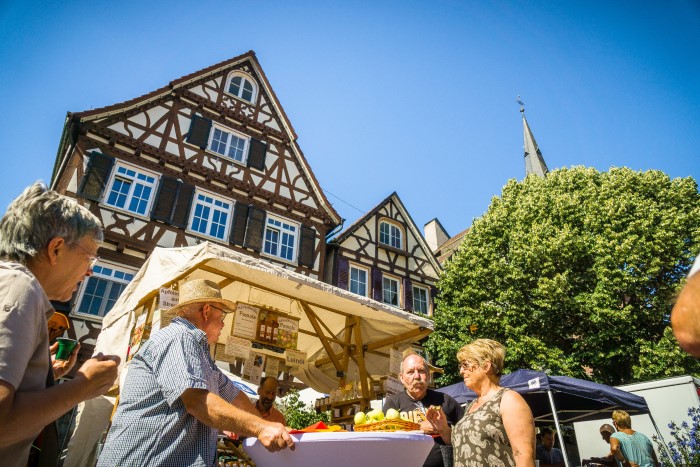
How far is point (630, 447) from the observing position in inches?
257

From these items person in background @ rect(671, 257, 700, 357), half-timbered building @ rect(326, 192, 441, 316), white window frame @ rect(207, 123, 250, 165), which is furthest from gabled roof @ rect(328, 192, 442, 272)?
person in background @ rect(671, 257, 700, 357)

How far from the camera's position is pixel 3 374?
1180 mm

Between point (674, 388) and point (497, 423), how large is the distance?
1020 centimetres

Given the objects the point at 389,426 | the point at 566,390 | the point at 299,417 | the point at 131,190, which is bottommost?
the point at 389,426

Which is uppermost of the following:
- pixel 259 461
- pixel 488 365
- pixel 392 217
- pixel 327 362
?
pixel 392 217

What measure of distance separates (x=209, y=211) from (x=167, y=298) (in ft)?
32.5

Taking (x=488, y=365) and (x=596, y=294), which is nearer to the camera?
(x=488, y=365)

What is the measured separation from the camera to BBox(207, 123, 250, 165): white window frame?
14953mm

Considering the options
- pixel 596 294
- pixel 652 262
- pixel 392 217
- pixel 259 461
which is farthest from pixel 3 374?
A: pixel 392 217

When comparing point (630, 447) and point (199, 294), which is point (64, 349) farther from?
point (630, 447)

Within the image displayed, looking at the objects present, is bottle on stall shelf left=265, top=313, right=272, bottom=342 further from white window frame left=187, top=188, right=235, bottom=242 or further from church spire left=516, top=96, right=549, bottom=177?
church spire left=516, top=96, right=549, bottom=177

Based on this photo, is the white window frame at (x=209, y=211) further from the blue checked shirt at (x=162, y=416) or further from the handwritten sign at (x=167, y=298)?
the blue checked shirt at (x=162, y=416)

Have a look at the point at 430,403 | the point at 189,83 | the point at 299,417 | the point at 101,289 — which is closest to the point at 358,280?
the point at 299,417

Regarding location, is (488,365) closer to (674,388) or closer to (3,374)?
(3,374)
